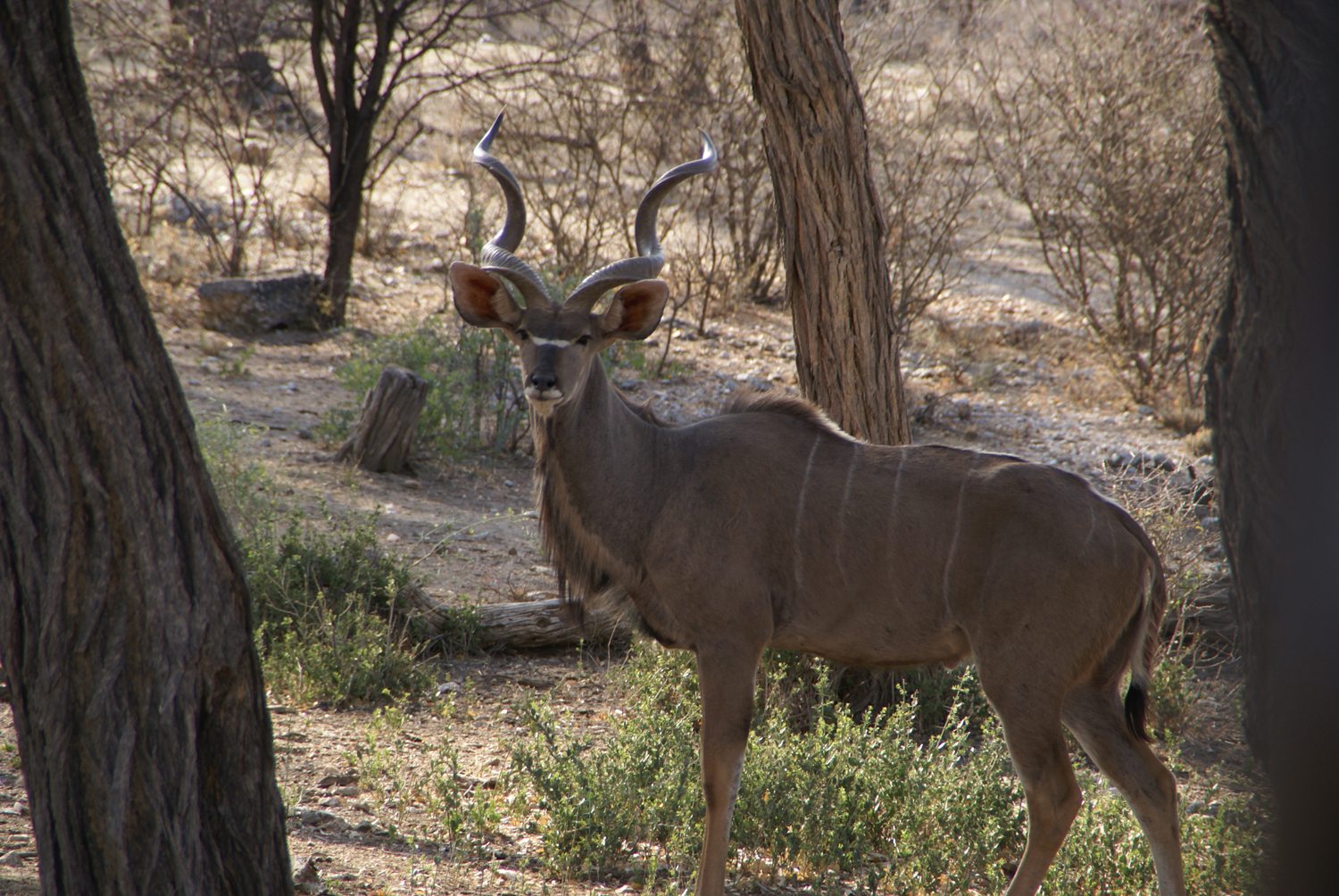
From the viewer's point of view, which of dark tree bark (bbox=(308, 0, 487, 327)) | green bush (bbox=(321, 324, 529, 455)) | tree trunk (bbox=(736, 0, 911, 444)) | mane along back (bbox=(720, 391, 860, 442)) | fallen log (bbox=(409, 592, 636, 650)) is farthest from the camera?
dark tree bark (bbox=(308, 0, 487, 327))

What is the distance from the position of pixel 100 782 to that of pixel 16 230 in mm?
1050

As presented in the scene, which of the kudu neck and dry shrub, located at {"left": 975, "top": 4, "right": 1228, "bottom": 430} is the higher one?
dry shrub, located at {"left": 975, "top": 4, "right": 1228, "bottom": 430}

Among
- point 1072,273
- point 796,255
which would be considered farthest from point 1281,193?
point 1072,273

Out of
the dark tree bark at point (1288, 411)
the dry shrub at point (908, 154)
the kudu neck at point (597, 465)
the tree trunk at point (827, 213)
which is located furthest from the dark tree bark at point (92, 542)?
the dry shrub at point (908, 154)

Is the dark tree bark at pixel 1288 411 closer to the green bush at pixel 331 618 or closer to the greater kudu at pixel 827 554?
the greater kudu at pixel 827 554

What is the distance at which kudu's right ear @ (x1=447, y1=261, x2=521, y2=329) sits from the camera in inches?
143

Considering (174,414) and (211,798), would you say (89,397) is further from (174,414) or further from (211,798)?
(211,798)

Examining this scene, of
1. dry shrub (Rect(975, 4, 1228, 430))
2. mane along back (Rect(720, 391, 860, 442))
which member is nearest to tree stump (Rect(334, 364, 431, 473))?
mane along back (Rect(720, 391, 860, 442))

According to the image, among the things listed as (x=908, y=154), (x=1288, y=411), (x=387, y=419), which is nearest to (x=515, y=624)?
(x=387, y=419)

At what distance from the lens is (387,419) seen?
697 cm

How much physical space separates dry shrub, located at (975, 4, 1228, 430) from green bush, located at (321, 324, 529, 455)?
4802 mm

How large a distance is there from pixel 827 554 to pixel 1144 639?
2.98 ft

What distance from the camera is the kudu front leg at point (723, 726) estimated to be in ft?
10.6

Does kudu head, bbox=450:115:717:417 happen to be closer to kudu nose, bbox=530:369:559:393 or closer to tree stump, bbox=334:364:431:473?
kudu nose, bbox=530:369:559:393
